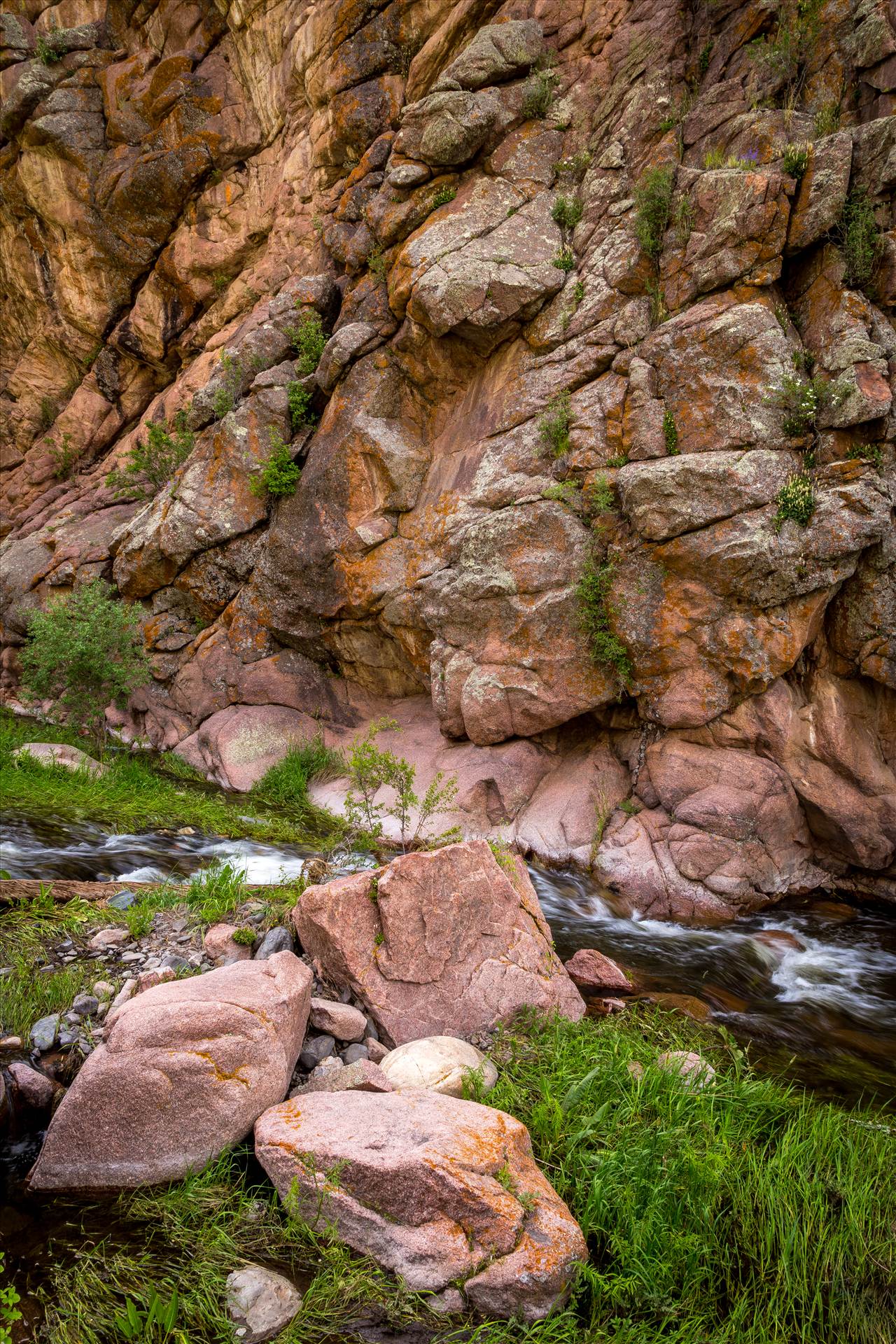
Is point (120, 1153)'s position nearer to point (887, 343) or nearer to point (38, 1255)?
point (38, 1255)

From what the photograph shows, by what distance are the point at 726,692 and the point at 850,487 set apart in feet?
10.4

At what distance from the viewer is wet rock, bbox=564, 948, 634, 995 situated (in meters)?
6.46

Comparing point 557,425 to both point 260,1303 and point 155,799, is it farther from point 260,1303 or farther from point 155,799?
point 260,1303

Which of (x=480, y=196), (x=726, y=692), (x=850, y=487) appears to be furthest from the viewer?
(x=480, y=196)

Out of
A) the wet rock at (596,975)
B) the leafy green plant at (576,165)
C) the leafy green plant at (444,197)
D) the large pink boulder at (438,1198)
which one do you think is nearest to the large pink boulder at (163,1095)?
the large pink boulder at (438,1198)

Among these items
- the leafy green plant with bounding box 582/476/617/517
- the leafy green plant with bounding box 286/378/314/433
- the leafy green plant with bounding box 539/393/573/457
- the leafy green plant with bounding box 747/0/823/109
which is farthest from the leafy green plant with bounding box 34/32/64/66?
the leafy green plant with bounding box 582/476/617/517

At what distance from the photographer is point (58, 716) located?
48.6ft

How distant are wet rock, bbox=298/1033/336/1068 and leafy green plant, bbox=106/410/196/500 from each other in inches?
688

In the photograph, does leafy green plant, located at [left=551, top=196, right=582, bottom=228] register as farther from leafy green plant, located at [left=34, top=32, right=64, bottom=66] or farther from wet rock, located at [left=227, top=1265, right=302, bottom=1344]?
leafy green plant, located at [left=34, top=32, right=64, bottom=66]

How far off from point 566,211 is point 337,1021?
48.8 feet

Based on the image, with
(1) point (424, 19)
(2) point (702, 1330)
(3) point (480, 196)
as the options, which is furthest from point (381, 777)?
(1) point (424, 19)

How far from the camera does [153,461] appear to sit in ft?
65.8

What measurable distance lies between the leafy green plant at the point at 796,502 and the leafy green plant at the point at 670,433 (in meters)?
1.70

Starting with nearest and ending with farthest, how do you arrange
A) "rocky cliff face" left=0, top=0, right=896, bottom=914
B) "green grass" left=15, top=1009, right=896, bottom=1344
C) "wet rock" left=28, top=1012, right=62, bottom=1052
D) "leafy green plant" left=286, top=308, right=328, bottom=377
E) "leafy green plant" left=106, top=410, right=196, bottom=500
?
"green grass" left=15, top=1009, right=896, bottom=1344, "wet rock" left=28, top=1012, right=62, bottom=1052, "rocky cliff face" left=0, top=0, right=896, bottom=914, "leafy green plant" left=286, top=308, right=328, bottom=377, "leafy green plant" left=106, top=410, right=196, bottom=500
